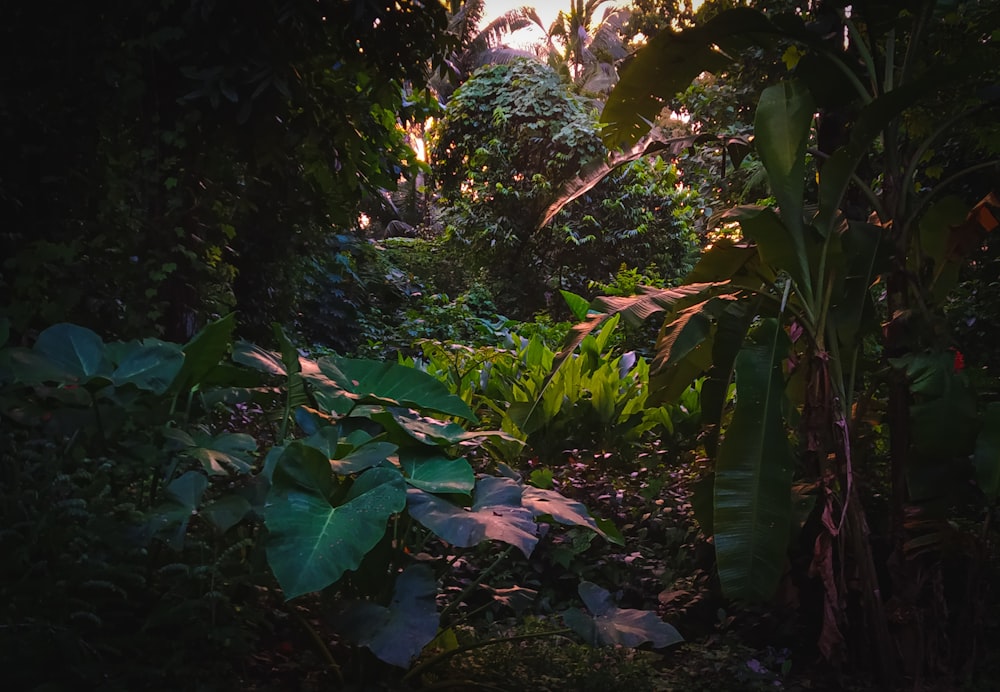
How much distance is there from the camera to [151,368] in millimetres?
2025

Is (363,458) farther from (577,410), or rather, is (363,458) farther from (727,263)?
(577,410)

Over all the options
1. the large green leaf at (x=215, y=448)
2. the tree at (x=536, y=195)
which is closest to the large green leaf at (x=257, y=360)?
the large green leaf at (x=215, y=448)

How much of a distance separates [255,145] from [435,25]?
3.45 ft

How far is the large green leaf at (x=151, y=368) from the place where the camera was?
2.01 meters

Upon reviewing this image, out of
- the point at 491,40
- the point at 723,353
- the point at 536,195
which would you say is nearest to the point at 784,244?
the point at 723,353

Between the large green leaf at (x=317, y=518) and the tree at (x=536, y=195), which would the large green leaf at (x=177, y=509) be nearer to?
the large green leaf at (x=317, y=518)

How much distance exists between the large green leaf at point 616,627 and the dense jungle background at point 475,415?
0.01 meters

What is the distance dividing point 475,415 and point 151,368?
3.89 ft

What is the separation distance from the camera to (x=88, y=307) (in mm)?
3082

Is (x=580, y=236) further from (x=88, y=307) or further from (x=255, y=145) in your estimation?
(x=88, y=307)

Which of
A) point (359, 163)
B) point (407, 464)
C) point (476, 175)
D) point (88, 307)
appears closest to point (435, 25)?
point (359, 163)

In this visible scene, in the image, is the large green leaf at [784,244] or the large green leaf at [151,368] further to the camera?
the large green leaf at [784,244]

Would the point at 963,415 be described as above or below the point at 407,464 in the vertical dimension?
above

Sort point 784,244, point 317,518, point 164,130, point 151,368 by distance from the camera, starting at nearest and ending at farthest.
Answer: point 317,518 → point 151,368 → point 784,244 → point 164,130
